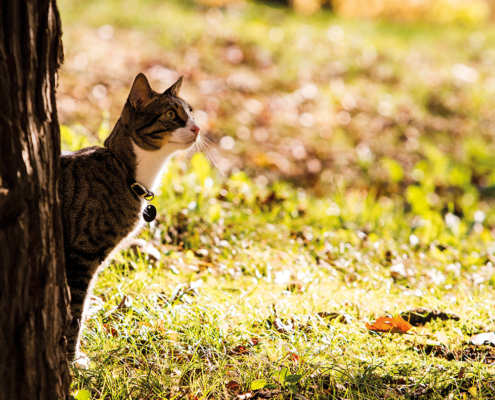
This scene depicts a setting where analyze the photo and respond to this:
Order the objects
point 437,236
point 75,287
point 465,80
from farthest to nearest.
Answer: point 465,80 → point 437,236 → point 75,287

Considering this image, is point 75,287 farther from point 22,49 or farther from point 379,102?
point 379,102

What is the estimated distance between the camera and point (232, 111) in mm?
6168

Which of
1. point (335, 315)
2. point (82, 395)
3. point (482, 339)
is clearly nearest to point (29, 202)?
point (82, 395)

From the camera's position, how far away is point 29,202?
1472mm

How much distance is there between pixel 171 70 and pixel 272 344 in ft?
16.5

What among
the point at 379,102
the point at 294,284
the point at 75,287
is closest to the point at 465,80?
the point at 379,102

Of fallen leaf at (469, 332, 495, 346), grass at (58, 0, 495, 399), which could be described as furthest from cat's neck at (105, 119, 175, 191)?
fallen leaf at (469, 332, 495, 346)

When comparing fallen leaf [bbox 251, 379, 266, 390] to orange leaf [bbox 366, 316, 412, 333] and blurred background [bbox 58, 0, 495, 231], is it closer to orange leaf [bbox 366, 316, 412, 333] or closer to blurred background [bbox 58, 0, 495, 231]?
orange leaf [bbox 366, 316, 412, 333]

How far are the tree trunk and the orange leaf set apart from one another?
5.07 feet

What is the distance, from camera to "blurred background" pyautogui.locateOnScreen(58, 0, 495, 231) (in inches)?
215

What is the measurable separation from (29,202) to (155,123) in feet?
3.15

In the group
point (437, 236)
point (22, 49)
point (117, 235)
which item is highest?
point (22, 49)

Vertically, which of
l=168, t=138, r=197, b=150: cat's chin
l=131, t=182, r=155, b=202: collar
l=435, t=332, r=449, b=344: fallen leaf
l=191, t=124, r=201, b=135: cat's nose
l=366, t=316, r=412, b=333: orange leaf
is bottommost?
l=435, t=332, r=449, b=344: fallen leaf

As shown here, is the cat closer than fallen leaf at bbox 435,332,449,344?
Yes
